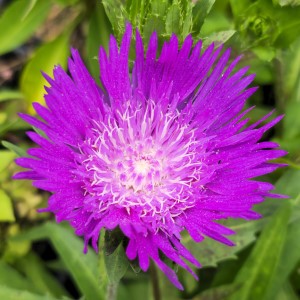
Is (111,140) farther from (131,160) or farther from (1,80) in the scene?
(1,80)

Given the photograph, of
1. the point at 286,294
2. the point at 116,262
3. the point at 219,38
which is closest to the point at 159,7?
the point at 219,38

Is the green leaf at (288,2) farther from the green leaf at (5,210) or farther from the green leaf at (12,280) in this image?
the green leaf at (12,280)

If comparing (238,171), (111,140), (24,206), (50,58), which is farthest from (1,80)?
(238,171)

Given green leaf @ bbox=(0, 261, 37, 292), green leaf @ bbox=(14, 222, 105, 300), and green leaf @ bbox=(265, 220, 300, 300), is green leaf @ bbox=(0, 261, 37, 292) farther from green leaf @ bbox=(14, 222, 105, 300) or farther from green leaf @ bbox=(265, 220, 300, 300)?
green leaf @ bbox=(265, 220, 300, 300)

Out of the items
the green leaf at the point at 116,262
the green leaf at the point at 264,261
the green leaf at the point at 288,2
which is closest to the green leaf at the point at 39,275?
the green leaf at the point at 264,261

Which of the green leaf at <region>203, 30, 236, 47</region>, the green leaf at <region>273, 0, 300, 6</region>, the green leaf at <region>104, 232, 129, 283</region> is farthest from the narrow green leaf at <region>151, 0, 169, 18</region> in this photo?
the green leaf at <region>104, 232, 129, 283</region>

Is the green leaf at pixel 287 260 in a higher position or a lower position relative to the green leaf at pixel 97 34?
lower

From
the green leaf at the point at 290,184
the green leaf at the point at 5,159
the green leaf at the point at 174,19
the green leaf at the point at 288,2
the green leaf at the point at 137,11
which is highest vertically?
the green leaf at the point at 288,2
